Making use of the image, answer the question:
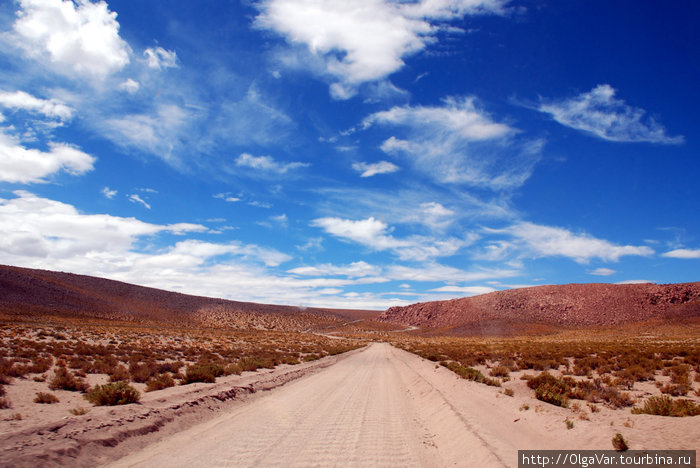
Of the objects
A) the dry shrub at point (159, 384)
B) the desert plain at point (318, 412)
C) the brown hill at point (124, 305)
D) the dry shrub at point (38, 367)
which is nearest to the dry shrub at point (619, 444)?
the desert plain at point (318, 412)

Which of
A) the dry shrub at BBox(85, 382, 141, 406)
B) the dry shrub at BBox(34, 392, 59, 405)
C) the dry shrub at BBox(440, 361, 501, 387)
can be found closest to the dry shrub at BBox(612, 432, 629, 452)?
the dry shrub at BBox(440, 361, 501, 387)

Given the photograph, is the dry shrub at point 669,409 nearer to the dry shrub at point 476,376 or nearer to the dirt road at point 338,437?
the dirt road at point 338,437

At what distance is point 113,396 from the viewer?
970 cm

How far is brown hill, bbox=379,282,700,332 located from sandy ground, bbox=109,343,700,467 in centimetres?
8612

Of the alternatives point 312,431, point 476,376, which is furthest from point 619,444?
point 476,376

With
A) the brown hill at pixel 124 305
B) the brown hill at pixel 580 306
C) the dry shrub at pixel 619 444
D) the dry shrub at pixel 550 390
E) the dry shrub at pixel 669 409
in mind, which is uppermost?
the brown hill at pixel 580 306

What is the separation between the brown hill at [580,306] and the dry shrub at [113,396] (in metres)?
90.5

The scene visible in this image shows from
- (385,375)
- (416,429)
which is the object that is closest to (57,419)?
(416,429)

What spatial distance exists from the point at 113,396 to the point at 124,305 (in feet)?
317

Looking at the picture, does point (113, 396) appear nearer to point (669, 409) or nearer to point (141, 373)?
point (141, 373)

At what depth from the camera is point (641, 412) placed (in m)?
9.30

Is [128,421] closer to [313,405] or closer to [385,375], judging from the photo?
[313,405]

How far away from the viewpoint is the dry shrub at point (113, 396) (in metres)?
9.63

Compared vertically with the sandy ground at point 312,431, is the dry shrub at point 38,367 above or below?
below
